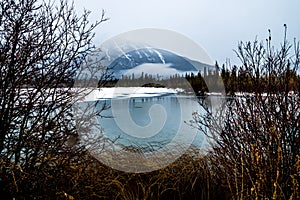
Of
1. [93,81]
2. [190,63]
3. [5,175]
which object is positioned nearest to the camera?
[5,175]

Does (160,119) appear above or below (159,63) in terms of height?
below

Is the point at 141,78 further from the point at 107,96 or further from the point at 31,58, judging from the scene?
the point at 31,58

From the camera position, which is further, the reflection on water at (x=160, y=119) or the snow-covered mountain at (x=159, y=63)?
the reflection on water at (x=160, y=119)

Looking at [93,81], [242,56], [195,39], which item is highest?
[195,39]

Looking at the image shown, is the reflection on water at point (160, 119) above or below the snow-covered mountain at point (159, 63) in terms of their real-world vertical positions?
below

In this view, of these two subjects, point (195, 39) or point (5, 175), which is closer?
point (5, 175)

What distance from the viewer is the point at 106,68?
12.2 ft

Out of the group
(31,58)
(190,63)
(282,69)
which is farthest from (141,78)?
(31,58)

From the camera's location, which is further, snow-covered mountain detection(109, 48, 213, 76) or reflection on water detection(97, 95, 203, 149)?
reflection on water detection(97, 95, 203, 149)

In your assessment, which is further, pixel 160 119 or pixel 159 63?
pixel 160 119

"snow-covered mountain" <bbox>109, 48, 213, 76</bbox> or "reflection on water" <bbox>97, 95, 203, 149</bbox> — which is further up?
"snow-covered mountain" <bbox>109, 48, 213, 76</bbox>

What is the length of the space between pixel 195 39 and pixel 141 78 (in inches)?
40.6

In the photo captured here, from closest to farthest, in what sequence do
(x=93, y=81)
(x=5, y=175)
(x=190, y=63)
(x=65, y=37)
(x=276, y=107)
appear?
1. (x=5, y=175)
2. (x=65, y=37)
3. (x=93, y=81)
4. (x=276, y=107)
5. (x=190, y=63)

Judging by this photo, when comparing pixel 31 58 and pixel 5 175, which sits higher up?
pixel 31 58
